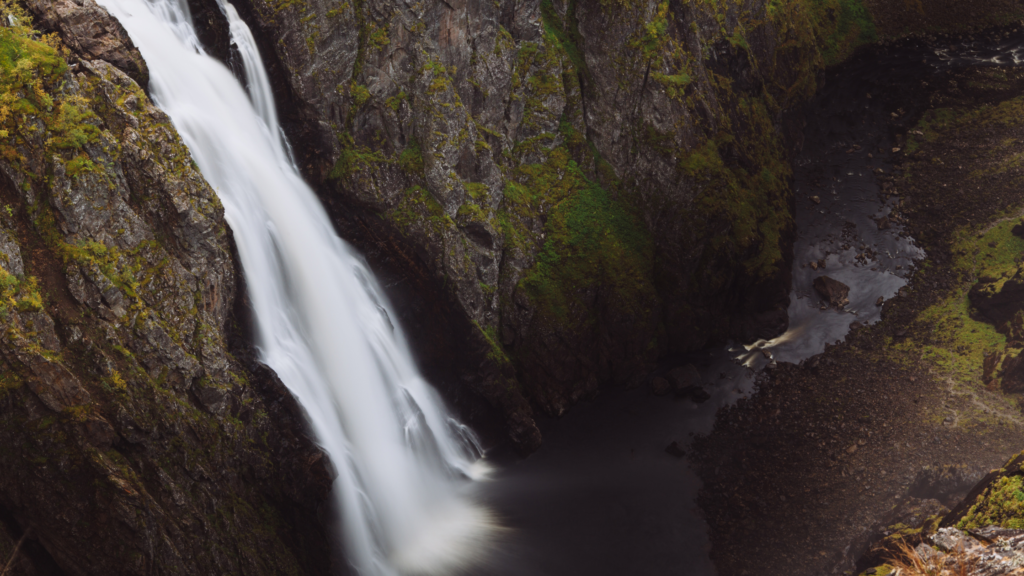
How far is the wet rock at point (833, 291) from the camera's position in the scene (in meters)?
27.9

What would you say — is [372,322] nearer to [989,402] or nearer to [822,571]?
[822,571]

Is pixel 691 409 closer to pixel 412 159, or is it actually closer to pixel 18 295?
pixel 412 159

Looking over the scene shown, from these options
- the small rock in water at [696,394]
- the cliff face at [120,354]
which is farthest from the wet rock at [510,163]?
the cliff face at [120,354]

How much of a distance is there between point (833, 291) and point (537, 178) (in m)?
13.9

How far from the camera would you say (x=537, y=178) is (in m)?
25.7

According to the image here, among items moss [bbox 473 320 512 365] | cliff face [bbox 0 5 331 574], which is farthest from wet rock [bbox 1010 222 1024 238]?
cliff face [bbox 0 5 331 574]

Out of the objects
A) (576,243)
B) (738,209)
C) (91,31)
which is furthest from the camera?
(738,209)

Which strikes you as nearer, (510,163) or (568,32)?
(510,163)

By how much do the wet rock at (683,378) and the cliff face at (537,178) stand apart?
117 centimetres

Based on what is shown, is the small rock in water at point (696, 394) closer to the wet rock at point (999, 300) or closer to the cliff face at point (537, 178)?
the cliff face at point (537, 178)

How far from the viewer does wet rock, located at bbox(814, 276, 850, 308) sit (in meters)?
27.9

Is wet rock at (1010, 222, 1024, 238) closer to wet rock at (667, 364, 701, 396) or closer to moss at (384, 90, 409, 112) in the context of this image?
wet rock at (667, 364, 701, 396)

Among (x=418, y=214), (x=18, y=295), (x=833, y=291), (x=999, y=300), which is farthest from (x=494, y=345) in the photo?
(x=999, y=300)

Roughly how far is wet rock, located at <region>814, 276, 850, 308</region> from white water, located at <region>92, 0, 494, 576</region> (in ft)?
56.5
